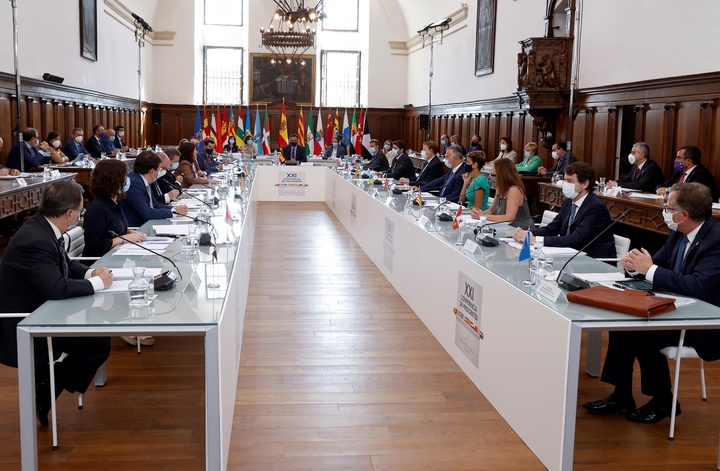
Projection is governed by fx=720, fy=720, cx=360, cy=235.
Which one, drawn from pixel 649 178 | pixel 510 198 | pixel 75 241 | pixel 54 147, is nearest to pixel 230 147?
pixel 54 147

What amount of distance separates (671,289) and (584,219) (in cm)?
154

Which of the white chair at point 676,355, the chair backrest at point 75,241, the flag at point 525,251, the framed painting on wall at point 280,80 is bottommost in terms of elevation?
the white chair at point 676,355

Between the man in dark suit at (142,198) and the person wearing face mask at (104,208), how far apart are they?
1.00 metres

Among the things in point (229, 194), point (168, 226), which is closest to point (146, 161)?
point (168, 226)

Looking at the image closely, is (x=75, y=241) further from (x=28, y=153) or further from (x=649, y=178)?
(x=28, y=153)

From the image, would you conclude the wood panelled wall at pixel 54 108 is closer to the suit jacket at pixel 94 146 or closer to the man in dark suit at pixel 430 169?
the suit jacket at pixel 94 146

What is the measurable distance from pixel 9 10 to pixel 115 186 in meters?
7.52

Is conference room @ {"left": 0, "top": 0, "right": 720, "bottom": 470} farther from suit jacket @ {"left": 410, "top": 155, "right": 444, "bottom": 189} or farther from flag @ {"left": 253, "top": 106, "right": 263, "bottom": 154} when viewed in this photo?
flag @ {"left": 253, "top": 106, "right": 263, "bottom": 154}

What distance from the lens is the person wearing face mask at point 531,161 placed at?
470 inches

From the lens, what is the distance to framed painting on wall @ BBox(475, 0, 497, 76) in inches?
565

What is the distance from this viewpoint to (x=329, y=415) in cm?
375

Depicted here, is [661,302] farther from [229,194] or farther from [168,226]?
[229,194]

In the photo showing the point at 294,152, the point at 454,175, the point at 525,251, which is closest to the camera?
the point at 525,251

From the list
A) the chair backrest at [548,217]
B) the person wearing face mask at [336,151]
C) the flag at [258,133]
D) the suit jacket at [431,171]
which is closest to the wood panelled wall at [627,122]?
the suit jacket at [431,171]
